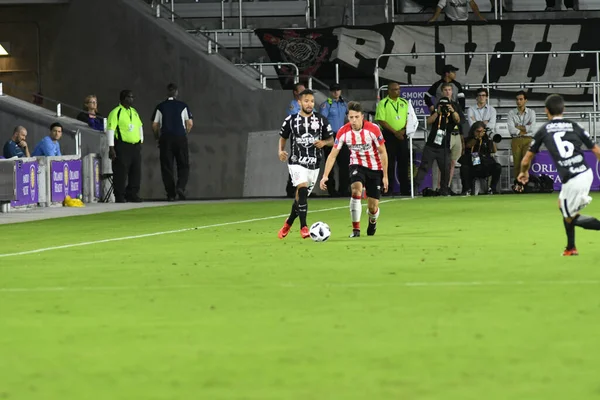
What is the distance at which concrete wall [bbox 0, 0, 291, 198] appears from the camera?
34.0 meters

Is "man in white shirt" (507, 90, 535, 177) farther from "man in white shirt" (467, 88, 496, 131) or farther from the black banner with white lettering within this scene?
the black banner with white lettering

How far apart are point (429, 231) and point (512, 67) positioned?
1620 centimetres

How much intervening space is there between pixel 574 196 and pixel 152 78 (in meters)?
22.3

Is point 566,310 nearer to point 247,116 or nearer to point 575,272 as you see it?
point 575,272

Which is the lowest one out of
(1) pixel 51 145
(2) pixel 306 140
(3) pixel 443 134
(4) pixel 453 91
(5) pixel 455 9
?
(2) pixel 306 140

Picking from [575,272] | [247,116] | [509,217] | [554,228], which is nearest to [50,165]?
[247,116]

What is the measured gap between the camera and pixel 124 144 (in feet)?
97.6

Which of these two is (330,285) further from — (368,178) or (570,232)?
(368,178)

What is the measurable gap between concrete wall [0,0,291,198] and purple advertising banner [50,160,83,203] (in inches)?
215

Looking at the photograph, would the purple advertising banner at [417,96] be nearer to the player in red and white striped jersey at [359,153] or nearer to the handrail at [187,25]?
the handrail at [187,25]

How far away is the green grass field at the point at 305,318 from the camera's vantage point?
7012mm

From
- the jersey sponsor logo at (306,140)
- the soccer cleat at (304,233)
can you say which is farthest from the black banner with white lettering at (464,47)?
the soccer cleat at (304,233)

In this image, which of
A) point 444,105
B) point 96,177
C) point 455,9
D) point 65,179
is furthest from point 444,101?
point 65,179

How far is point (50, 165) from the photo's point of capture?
90.0ft
